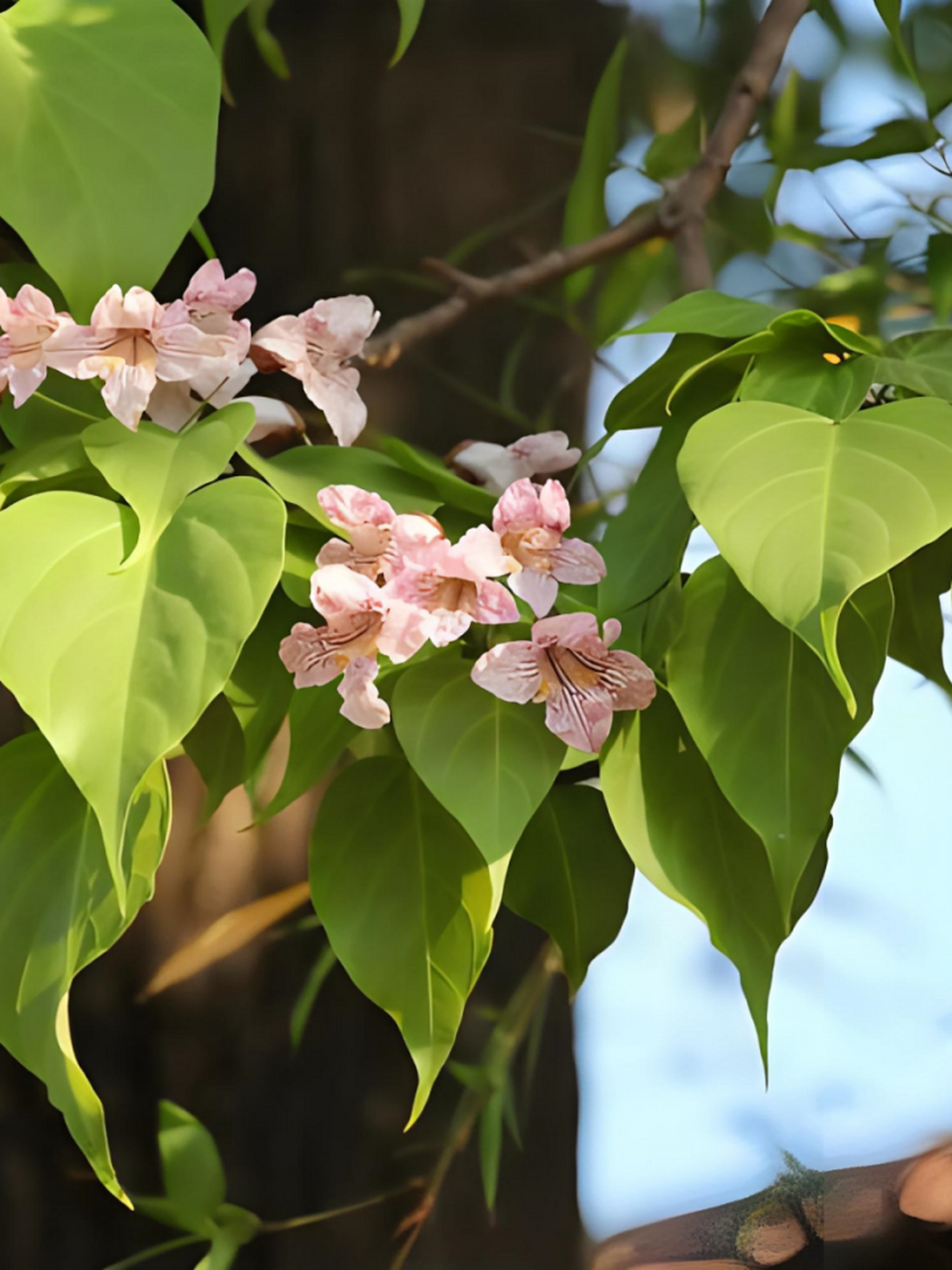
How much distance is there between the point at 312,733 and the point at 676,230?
421mm

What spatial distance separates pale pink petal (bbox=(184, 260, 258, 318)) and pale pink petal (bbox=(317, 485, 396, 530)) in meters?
0.12

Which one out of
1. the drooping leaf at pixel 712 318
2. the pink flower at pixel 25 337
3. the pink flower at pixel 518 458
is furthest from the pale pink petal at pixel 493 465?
the pink flower at pixel 25 337

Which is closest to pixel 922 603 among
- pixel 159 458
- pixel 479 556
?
pixel 479 556

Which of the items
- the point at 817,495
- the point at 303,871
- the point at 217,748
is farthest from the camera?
the point at 303,871

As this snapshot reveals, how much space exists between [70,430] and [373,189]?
0.30 m

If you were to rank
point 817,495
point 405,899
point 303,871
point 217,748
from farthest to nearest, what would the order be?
point 303,871 → point 217,748 → point 405,899 → point 817,495

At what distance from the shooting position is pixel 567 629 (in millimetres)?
506

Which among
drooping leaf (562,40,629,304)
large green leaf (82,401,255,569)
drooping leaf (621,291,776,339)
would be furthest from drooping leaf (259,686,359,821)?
drooping leaf (562,40,629,304)

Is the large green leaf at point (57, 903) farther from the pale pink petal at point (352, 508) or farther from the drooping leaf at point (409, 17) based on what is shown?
the drooping leaf at point (409, 17)

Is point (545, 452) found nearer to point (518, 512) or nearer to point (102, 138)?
point (518, 512)

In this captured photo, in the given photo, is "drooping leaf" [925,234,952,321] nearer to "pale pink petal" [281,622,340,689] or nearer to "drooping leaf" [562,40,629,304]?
"drooping leaf" [562,40,629,304]

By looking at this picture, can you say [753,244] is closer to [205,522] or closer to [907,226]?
[907,226]

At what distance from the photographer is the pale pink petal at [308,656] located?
1.66ft

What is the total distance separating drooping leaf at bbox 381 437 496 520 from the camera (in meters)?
0.61
